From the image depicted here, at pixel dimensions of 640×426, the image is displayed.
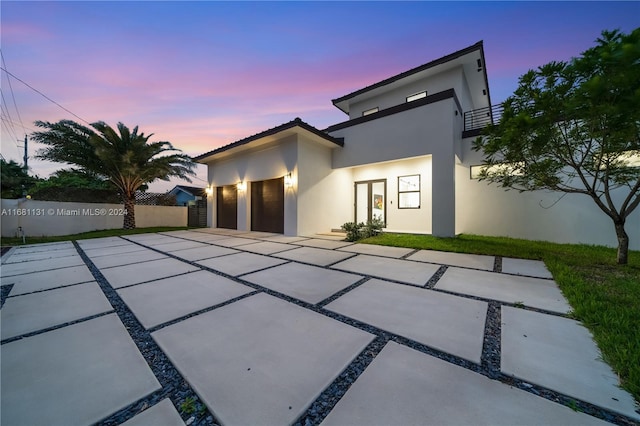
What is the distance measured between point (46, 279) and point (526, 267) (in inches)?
264

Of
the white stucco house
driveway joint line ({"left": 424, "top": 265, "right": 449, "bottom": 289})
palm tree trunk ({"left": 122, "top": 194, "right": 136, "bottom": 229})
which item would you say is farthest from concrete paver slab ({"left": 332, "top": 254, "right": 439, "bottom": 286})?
palm tree trunk ({"left": 122, "top": 194, "right": 136, "bottom": 229})

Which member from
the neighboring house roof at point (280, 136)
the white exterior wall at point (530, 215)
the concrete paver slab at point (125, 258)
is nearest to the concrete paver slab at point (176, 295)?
the concrete paver slab at point (125, 258)

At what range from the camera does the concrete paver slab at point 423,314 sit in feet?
4.75

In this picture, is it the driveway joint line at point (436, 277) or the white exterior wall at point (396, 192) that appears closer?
the driveway joint line at point (436, 277)

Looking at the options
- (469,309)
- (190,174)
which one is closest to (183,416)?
(469,309)

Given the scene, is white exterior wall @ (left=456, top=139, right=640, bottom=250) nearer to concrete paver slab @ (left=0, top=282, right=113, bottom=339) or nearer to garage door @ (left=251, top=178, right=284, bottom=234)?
garage door @ (left=251, top=178, right=284, bottom=234)

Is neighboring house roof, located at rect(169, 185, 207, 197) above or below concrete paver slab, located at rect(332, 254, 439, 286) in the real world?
Answer: above

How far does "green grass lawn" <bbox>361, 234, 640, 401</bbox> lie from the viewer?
123 cm

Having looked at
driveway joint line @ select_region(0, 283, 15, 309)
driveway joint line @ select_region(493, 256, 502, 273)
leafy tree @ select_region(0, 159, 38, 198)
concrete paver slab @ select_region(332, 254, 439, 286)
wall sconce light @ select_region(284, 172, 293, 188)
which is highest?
leafy tree @ select_region(0, 159, 38, 198)

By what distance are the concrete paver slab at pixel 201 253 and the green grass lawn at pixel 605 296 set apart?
4633 mm

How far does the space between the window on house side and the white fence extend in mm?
11240

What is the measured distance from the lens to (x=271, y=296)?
2.22 metres

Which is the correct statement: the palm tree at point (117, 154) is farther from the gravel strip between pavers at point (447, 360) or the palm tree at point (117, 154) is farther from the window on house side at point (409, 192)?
the gravel strip between pavers at point (447, 360)

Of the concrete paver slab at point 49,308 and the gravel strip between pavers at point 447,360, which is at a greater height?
the gravel strip between pavers at point 447,360
